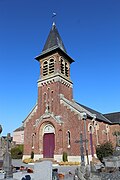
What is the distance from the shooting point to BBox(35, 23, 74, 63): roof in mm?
25822

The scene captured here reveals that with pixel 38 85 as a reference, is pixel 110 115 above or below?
below

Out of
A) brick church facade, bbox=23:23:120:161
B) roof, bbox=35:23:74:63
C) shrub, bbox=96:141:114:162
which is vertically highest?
roof, bbox=35:23:74:63

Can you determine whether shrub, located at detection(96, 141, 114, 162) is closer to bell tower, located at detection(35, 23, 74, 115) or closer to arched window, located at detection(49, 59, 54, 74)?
bell tower, located at detection(35, 23, 74, 115)

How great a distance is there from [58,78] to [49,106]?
4117 millimetres

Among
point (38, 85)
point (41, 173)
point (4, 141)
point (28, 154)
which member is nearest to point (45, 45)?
point (38, 85)

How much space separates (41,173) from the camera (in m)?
8.69

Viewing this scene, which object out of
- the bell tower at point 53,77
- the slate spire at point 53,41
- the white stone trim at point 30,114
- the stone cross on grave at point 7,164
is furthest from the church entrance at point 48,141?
the slate spire at point 53,41

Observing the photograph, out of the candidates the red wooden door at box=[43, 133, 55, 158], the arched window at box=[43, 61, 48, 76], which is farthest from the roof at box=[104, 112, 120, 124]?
the arched window at box=[43, 61, 48, 76]

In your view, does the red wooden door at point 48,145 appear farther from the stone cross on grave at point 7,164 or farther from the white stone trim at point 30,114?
the stone cross on grave at point 7,164

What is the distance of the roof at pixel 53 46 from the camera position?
84.7 ft

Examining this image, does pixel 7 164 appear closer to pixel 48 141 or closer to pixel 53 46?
pixel 48 141

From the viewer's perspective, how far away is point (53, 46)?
1048 inches

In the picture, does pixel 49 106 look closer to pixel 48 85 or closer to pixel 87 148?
pixel 48 85

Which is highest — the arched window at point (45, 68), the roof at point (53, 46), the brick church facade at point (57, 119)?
the roof at point (53, 46)
